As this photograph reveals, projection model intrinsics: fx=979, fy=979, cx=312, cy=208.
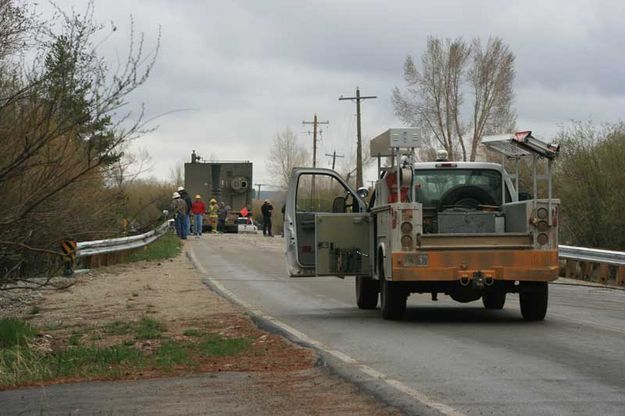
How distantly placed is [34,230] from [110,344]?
9.12 feet

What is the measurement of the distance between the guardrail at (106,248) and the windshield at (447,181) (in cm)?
751

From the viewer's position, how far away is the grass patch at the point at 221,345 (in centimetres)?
1027

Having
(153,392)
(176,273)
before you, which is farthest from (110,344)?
(176,273)

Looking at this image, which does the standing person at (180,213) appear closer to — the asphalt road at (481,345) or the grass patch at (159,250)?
the grass patch at (159,250)

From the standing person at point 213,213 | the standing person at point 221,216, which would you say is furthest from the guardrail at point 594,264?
the standing person at point 221,216

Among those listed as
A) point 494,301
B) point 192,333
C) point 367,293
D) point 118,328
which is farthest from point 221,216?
point 192,333

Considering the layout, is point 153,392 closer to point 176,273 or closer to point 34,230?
point 34,230

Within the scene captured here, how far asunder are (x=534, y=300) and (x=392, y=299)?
6.27 ft

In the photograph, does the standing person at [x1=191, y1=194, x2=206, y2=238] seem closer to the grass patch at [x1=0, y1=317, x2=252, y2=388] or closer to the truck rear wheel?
the truck rear wheel

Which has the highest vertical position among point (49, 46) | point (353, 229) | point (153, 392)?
point (49, 46)

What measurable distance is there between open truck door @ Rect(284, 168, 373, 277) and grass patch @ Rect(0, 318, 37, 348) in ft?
12.8

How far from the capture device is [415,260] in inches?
486

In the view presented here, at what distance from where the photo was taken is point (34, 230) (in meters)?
13.4

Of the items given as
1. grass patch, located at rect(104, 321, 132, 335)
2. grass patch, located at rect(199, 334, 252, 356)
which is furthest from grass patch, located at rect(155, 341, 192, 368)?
grass patch, located at rect(104, 321, 132, 335)
